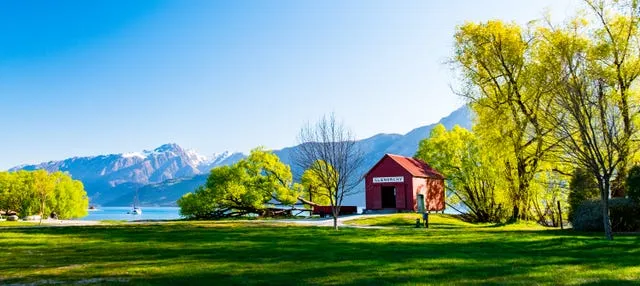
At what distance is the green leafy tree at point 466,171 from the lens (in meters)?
50.7

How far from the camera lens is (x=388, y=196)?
57.3 meters

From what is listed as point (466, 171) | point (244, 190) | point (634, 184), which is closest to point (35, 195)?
point (244, 190)

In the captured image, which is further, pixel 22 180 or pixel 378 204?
pixel 22 180

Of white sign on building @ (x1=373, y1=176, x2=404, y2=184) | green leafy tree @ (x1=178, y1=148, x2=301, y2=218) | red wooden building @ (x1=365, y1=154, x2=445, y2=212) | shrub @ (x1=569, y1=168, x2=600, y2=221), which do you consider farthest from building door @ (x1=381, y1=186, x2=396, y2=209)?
shrub @ (x1=569, y1=168, x2=600, y2=221)

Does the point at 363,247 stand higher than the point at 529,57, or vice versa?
the point at 529,57

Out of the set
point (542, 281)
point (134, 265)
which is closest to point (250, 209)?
point (134, 265)

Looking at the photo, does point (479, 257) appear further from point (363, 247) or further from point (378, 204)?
point (378, 204)

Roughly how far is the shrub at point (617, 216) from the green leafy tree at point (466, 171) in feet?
60.8

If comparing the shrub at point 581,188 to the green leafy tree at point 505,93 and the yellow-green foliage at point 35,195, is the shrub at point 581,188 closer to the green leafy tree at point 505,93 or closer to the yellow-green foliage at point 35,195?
the green leafy tree at point 505,93

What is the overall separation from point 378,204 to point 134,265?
41940 mm

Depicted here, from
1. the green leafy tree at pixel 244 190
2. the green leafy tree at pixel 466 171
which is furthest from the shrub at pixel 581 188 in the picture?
the green leafy tree at pixel 244 190

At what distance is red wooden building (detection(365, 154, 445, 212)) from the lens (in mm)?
53125

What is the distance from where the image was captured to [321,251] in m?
18.1

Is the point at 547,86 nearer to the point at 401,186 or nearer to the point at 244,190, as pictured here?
the point at 401,186
